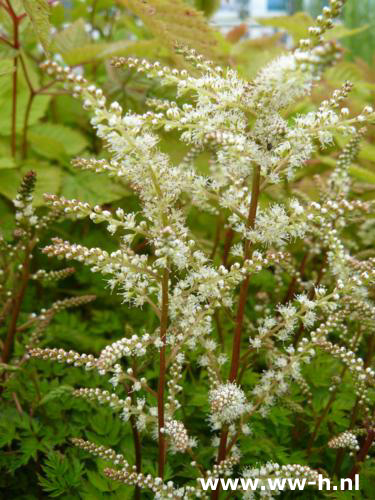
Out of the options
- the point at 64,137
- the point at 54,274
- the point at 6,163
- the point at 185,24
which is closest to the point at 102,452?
the point at 54,274

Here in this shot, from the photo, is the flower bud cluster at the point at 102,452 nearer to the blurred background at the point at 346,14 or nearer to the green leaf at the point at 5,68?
the green leaf at the point at 5,68

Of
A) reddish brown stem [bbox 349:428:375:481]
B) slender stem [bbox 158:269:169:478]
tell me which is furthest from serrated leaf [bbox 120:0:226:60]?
reddish brown stem [bbox 349:428:375:481]

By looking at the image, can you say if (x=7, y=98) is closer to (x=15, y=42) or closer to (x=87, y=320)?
(x=15, y=42)

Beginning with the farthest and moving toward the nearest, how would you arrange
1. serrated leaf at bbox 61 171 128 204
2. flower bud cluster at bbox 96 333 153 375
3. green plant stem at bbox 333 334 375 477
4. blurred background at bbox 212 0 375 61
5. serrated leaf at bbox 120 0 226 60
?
1. blurred background at bbox 212 0 375 61
2. serrated leaf at bbox 61 171 128 204
3. serrated leaf at bbox 120 0 226 60
4. green plant stem at bbox 333 334 375 477
5. flower bud cluster at bbox 96 333 153 375

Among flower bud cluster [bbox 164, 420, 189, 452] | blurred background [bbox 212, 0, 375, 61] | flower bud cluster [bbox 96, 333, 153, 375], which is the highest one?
blurred background [bbox 212, 0, 375, 61]

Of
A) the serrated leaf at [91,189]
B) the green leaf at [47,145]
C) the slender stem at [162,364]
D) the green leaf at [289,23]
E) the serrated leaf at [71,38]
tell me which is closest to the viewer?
the slender stem at [162,364]

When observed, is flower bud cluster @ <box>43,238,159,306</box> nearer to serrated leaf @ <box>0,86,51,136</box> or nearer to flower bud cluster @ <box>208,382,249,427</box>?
flower bud cluster @ <box>208,382,249,427</box>

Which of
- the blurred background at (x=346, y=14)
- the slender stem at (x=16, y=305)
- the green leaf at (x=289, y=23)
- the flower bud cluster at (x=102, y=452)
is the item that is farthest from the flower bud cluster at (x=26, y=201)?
the blurred background at (x=346, y=14)
